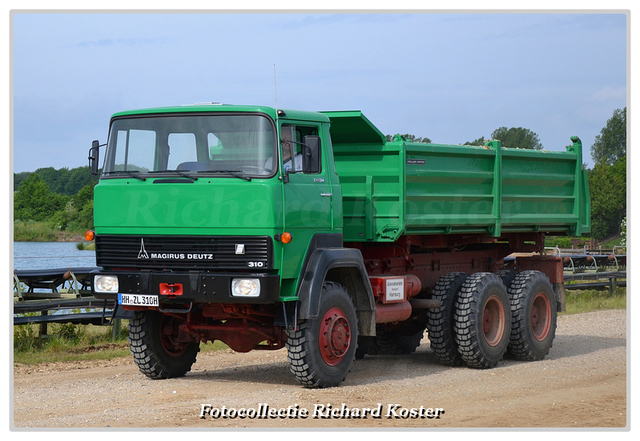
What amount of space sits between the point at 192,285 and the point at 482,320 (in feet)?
14.7

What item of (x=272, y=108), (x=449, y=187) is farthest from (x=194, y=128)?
(x=449, y=187)

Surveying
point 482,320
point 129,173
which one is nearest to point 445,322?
point 482,320

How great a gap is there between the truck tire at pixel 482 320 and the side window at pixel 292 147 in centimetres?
356

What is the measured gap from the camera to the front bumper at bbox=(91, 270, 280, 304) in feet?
28.8

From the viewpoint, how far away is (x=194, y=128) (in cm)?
926

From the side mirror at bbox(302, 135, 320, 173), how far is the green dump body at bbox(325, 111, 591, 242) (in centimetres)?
139

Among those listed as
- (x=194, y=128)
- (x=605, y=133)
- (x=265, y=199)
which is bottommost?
(x=265, y=199)

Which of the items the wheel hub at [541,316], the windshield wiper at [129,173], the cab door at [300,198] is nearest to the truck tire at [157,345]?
the windshield wiper at [129,173]

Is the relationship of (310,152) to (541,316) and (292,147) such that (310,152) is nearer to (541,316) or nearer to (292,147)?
(292,147)

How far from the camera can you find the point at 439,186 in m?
11.3

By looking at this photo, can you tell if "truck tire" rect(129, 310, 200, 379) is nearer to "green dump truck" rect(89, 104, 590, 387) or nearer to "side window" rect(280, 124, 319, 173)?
"green dump truck" rect(89, 104, 590, 387)

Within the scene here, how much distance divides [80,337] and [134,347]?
3890mm

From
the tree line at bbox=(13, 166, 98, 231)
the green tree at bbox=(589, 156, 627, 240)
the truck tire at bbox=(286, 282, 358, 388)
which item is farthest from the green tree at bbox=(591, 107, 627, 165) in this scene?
the truck tire at bbox=(286, 282, 358, 388)
